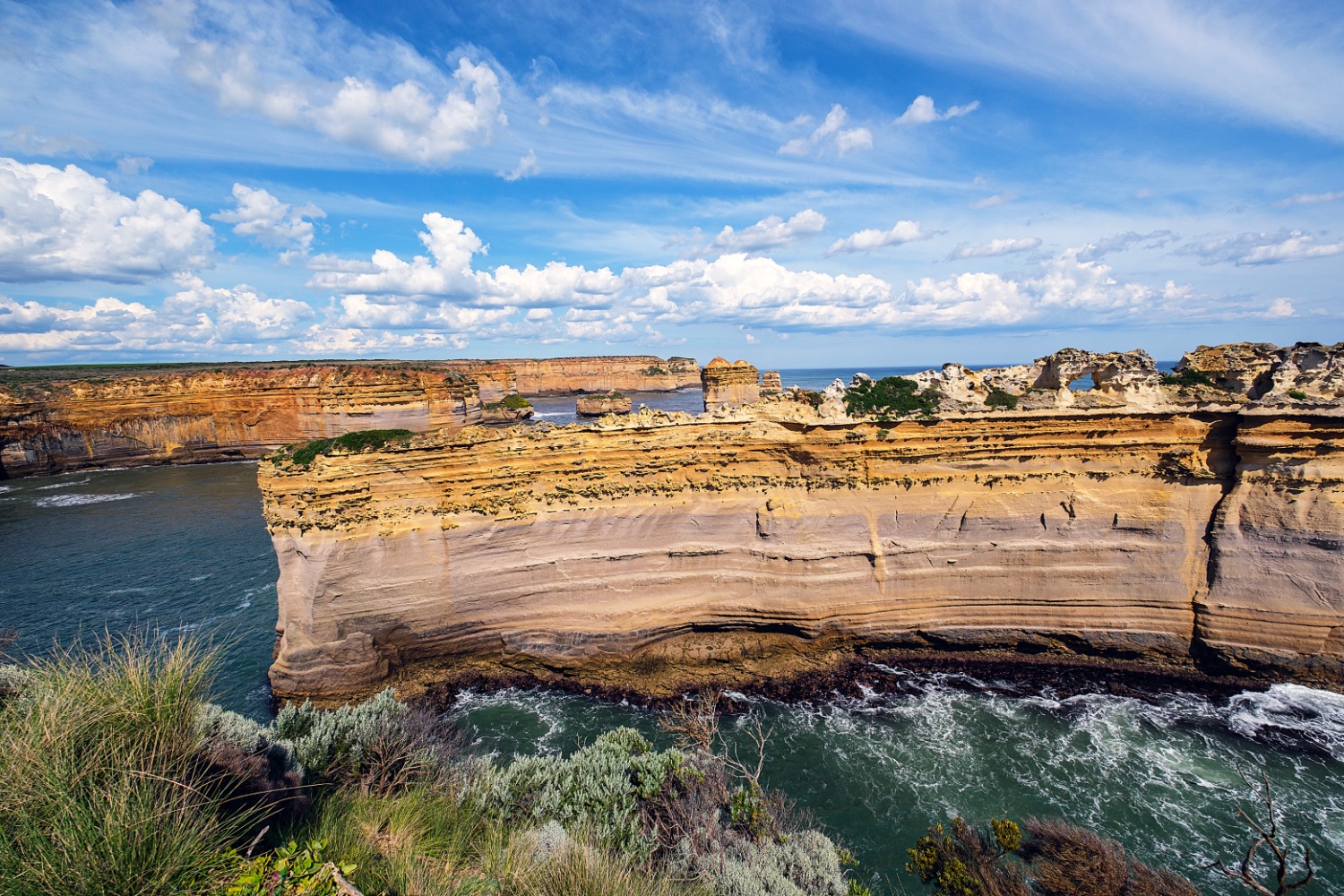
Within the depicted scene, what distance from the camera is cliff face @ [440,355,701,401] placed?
356ft

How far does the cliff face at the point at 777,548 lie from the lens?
47.8 feet

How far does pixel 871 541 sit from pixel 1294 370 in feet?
39.5

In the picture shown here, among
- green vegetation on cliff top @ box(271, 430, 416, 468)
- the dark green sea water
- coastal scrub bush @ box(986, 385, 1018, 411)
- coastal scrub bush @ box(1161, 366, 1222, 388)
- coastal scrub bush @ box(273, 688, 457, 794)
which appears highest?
coastal scrub bush @ box(1161, 366, 1222, 388)

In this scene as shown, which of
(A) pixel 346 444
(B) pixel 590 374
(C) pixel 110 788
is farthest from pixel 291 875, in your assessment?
(B) pixel 590 374

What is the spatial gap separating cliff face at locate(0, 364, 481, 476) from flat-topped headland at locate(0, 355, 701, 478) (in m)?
0.07

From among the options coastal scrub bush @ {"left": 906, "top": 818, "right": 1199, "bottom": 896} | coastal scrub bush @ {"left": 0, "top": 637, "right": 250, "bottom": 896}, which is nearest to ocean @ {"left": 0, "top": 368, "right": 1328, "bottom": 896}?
coastal scrub bush @ {"left": 906, "top": 818, "right": 1199, "bottom": 896}

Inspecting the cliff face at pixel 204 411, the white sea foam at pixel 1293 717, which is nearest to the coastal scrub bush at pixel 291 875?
the white sea foam at pixel 1293 717

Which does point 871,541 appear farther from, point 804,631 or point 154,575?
point 154,575

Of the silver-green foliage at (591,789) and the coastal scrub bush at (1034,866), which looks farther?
the silver-green foliage at (591,789)

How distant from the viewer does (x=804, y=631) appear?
631 inches

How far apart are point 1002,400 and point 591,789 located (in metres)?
14.4

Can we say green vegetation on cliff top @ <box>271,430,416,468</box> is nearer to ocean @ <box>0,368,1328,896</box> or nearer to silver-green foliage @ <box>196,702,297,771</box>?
ocean @ <box>0,368,1328,896</box>

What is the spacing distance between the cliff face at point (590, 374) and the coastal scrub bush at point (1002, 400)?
301ft

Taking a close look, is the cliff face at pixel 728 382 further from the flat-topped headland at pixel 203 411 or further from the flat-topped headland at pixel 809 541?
the flat-topped headland at pixel 809 541
